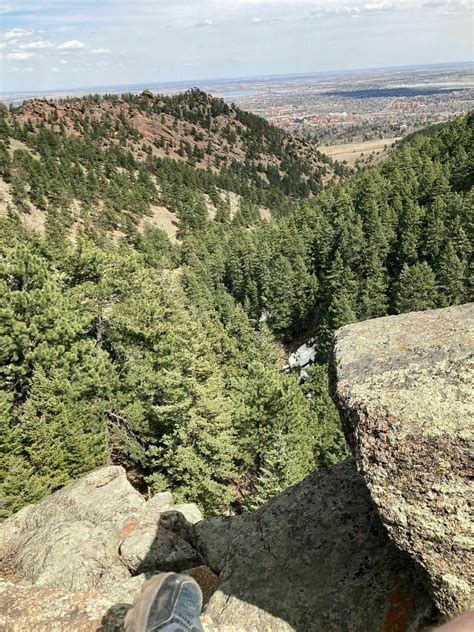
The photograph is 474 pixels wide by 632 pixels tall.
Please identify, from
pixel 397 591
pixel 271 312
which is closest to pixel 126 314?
pixel 397 591

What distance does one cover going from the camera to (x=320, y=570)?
26.8ft

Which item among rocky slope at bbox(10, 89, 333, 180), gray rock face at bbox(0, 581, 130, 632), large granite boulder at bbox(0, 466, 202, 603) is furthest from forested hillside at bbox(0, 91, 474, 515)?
gray rock face at bbox(0, 581, 130, 632)

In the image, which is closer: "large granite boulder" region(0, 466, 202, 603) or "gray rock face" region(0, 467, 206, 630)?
"gray rock face" region(0, 467, 206, 630)

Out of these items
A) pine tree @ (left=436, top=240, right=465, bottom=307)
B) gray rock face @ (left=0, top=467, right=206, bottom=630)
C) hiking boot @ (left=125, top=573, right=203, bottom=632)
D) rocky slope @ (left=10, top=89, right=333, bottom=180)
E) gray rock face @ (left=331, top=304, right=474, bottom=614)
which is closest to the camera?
hiking boot @ (left=125, top=573, right=203, bottom=632)

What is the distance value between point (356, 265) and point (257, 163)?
13990 centimetres

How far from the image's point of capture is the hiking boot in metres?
4.74

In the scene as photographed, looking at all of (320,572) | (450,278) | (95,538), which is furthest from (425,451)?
(450,278)

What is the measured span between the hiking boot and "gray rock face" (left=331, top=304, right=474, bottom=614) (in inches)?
106

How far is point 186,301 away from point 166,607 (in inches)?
2121

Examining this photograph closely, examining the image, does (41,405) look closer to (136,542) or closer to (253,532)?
(136,542)

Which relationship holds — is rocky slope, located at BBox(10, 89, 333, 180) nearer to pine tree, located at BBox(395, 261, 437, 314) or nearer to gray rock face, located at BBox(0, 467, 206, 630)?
pine tree, located at BBox(395, 261, 437, 314)

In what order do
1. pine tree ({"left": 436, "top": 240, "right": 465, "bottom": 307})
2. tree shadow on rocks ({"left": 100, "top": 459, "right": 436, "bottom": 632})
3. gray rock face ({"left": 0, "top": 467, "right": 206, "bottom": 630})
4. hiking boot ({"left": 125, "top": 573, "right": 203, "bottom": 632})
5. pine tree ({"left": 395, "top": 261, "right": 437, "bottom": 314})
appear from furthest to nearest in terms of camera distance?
1. pine tree ({"left": 436, "top": 240, "right": 465, "bottom": 307})
2. pine tree ({"left": 395, "top": 261, "right": 437, "bottom": 314})
3. gray rock face ({"left": 0, "top": 467, "right": 206, "bottom": 630})
4. tree shadow on rocks ({"left": 100, "top": 459, "right": 436, "bottom": 632})
5. hiking boot ({"left": 125, "top": 573, "right": 203, "bottom": 632})

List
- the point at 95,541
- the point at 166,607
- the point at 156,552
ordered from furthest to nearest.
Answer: the point at 95,541 < the point at 156,552 < the point at 166,607

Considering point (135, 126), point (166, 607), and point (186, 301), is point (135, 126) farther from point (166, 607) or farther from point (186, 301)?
point (166, 607)
